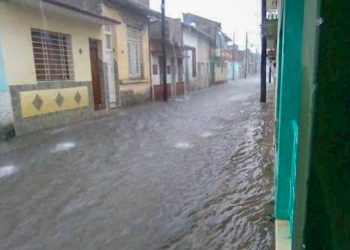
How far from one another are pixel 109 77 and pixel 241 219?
11682 millimetres

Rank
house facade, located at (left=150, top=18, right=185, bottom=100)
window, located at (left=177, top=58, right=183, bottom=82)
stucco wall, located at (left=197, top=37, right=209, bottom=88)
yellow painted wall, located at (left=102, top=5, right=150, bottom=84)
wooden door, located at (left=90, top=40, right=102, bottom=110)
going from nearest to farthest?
wooden door, located at (left=90, top=40, right=102, bottom=110) → yellow painted wall, located at (left=102, top=5, right=150, bottom=84) → house facade, located at (left=150, top=18, right=185, bottom=100) → window, located at (left=177, top=58, right=183, bottom=82) → stucco wall, located at (left=197, top=37, right=209, bottom=88)

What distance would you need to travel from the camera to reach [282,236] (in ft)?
8.79

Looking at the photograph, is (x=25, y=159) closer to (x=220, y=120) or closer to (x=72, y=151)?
(x=72, y=151)

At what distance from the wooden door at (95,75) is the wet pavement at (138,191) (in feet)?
15.1

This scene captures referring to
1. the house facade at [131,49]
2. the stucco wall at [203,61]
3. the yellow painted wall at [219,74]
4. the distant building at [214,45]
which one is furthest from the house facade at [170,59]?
the yellow painted wall at [219,74]

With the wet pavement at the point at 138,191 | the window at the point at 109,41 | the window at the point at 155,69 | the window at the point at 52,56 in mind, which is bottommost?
the wet pavement at the point at 138,191

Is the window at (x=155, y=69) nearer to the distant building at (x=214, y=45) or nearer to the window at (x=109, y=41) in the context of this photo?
the window at (x=109, y=41)

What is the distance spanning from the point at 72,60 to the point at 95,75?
1925 millimetres

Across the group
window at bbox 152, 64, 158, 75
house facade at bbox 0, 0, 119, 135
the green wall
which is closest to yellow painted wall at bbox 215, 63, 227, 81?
window at bbox 152, 64, 158, 75

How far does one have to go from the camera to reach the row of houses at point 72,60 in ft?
30.0

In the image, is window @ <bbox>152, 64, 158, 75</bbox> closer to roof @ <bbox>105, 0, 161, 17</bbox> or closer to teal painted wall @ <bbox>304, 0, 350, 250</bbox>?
roof @ <bbox>105, 0, 161, 17</bbox>

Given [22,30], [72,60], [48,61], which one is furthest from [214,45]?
[22,30]

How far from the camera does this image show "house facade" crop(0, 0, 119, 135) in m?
9.08

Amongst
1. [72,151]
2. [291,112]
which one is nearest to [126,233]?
[291,112]
